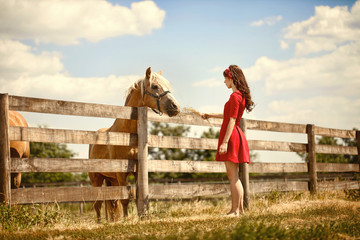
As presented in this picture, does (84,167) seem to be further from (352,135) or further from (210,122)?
(352,135)

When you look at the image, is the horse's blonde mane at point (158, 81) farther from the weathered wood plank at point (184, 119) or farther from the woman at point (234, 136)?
the woman at point (234, 136)

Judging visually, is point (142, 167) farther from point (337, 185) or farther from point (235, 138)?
point (337, 185)

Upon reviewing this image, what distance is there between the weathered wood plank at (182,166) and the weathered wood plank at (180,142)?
0.96 ft

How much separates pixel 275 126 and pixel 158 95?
3.53m

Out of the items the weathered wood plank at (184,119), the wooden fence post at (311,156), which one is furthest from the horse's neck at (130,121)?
the wooden fence post at (311,156)

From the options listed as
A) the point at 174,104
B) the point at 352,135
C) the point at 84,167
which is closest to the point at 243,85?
the point at 174,104

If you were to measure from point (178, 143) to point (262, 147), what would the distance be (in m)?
2.37

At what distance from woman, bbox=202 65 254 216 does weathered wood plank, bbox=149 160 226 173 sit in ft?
4.84

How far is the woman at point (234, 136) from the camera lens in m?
5.36

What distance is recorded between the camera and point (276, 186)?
8.46m

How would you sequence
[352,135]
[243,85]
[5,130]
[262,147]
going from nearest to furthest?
[5,130] < [243,85] < [262,147] < [352,135]

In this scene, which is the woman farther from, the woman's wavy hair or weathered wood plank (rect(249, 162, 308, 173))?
weathered wood plank (rect(249, 162, 308, 173))

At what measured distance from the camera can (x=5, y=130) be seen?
519 centimetres

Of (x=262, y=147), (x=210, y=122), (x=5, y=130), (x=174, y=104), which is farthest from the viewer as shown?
(x=262, y=147)
